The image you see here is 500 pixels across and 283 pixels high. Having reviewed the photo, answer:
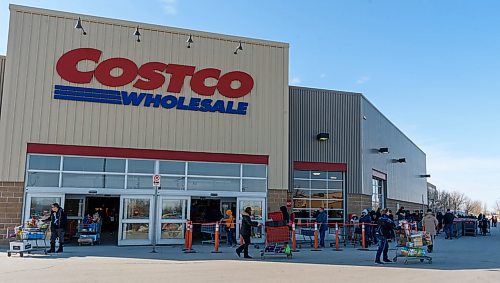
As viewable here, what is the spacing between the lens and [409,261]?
15.0m

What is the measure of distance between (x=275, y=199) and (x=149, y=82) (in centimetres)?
725

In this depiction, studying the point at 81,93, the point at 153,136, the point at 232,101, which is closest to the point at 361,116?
the point at 232,101

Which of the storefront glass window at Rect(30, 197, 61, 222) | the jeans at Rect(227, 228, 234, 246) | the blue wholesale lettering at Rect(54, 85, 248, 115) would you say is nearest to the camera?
the storefront glass window at Rect(30, 197, 61, 222)

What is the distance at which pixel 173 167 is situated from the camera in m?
20.5

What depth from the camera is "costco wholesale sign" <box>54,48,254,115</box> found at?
19.5 metres

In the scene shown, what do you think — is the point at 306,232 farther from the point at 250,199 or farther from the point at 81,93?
the point at 81,93

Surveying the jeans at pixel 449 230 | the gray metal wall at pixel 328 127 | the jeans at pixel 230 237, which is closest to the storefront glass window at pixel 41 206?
the jeans at pixel 230 237

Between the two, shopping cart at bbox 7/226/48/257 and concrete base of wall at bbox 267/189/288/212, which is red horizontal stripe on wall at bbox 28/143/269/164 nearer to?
concrete base of wall at bbox 267/189/288/212

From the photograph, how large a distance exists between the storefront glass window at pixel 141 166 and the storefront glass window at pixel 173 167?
401mm

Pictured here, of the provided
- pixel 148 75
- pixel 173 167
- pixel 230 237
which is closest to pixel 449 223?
pixel 230 237

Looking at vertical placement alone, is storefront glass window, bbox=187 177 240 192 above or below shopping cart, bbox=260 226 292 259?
above

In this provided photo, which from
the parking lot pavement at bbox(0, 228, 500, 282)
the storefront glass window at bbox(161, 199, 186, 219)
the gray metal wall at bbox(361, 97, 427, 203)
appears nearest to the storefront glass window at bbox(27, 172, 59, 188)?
the parking lot pavement at bbox(0, 228, 500, 282)

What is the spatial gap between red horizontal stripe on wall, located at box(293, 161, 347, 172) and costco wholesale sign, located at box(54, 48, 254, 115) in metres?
5.39

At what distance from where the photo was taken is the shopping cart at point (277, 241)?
15516mm
